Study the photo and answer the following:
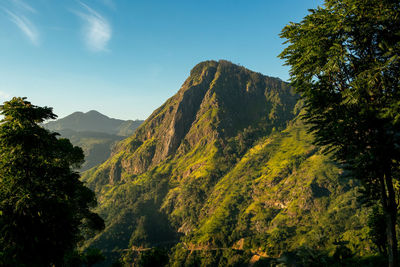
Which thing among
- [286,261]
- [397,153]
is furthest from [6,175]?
[397,153]

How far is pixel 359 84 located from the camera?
14781 millimetres

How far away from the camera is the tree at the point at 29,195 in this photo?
13.5 m

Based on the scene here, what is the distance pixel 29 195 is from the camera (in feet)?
45.1

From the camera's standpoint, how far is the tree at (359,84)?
46.9 ft

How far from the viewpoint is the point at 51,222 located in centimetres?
1452

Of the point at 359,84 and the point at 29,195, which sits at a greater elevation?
the point at 359,84

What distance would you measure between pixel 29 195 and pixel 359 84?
2132cm

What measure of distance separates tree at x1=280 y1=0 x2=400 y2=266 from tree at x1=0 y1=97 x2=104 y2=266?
1870 cm

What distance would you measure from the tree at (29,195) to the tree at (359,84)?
18701 mm

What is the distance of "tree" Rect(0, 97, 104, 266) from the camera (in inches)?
530

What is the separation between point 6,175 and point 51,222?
156 inches

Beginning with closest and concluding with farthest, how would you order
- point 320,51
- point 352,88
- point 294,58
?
point 352,88, point 320,51, point 294,58

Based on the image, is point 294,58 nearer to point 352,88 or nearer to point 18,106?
point 352,88

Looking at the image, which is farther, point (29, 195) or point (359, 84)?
point (359, 84)
